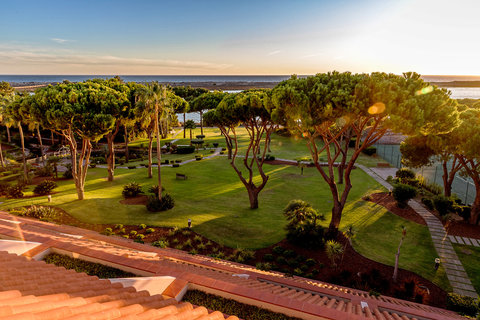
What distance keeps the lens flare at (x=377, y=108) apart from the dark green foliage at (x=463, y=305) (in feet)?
30.5

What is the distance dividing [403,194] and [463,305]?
12.7 m

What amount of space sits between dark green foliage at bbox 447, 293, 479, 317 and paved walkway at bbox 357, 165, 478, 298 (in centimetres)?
170

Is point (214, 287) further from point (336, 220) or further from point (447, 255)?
point (447, 255)

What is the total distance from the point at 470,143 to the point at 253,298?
2045 centimetres

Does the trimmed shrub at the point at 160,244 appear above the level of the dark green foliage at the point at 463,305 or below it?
above

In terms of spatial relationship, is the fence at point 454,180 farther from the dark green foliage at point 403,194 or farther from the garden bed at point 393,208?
the garden bed at point 393,208

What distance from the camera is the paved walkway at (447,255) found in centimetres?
1391

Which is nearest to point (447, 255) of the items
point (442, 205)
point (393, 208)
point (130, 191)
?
point (442, 205)

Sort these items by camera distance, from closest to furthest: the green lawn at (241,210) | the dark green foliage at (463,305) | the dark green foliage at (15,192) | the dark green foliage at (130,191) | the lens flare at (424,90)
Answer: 1. the dark green foliage at (463,305)
2. the lens flare at (424,90)
3. the green lawn at (241,210)
4. the dark green foliage at (15,192)
5. the dark green foliage at (130,191)

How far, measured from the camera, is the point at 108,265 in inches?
307

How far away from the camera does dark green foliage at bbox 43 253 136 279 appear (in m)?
7.31

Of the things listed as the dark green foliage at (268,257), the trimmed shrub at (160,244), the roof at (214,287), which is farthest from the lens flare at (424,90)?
the trimmed shrub at (160,244)

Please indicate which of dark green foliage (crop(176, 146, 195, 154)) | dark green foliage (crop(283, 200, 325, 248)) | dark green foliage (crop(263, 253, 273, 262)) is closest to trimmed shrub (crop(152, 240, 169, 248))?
dark green foliage (crop(263, 253, 273, 262))

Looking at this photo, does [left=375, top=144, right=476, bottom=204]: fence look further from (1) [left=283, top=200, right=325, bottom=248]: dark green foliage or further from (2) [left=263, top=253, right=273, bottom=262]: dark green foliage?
(2) [left=263, top=253, right=273, bottom=262]: dark green foliage
